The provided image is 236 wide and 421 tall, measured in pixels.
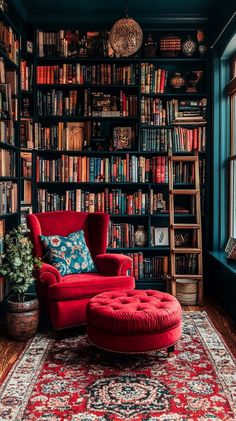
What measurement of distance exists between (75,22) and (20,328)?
139 inches

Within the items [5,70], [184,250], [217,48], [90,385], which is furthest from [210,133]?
[90,385]

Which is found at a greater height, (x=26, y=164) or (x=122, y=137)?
(x=122, y=137)

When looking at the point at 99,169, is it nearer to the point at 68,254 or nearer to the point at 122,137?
the point at 122,137

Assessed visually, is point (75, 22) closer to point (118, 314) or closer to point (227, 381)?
point (118, 314)

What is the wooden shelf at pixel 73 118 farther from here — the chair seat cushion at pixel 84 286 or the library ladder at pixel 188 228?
the chair seat cushion at pixel 84 286

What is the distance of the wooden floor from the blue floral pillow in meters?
0.73

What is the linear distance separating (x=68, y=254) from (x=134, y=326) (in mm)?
1316

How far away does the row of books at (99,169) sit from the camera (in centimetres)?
537

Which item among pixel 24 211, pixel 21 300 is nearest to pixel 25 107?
pixel 24 211

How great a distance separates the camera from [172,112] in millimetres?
5391

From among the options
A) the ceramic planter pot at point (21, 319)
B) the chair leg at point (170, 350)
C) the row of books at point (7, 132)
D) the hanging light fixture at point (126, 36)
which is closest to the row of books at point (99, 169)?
the row of books at point (7, 132)

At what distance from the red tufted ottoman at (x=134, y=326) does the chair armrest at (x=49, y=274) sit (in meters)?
0.58

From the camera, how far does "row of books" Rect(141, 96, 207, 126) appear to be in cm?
538

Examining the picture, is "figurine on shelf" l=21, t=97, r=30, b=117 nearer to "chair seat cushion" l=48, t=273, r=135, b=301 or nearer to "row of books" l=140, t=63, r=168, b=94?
"row of books" l=140, t=63, r=168, b=94
